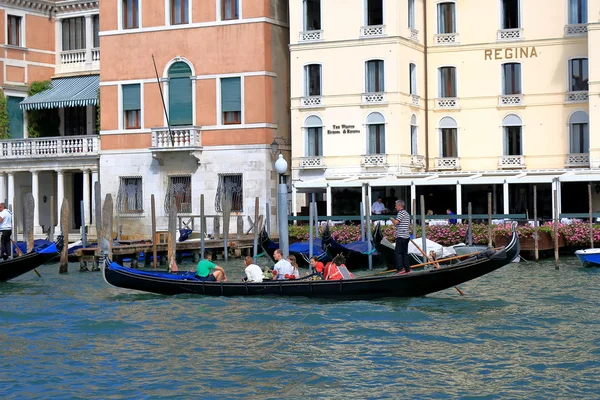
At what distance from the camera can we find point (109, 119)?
104 feet

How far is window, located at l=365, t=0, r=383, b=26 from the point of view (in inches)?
1169

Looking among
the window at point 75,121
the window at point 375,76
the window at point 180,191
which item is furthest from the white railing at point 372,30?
the window at point 75,121

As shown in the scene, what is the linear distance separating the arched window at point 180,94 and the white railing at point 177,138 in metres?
0.39

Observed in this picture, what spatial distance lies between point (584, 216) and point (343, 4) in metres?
8.33

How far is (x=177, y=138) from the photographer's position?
30.8 m

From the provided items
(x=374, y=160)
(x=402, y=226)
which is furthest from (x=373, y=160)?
(x=402, y=226)

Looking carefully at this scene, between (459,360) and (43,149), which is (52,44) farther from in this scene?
(459,360)

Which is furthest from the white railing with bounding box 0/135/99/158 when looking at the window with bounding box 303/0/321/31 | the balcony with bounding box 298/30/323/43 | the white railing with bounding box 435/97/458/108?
the white railing with bounding box 435/97/458/108

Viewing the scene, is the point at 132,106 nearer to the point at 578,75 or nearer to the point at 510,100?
the point at 510,100

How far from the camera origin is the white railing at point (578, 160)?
2878cm

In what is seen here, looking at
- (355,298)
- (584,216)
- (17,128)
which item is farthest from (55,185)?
(355,298)

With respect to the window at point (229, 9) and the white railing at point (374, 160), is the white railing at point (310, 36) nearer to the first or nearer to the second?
the window at point (229, 9)

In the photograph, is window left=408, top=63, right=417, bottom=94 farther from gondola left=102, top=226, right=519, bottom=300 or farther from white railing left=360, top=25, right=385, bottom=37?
gondola left=102, top=226, right=519, bottom=300

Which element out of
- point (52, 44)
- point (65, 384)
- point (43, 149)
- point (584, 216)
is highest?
point (52, 44)
